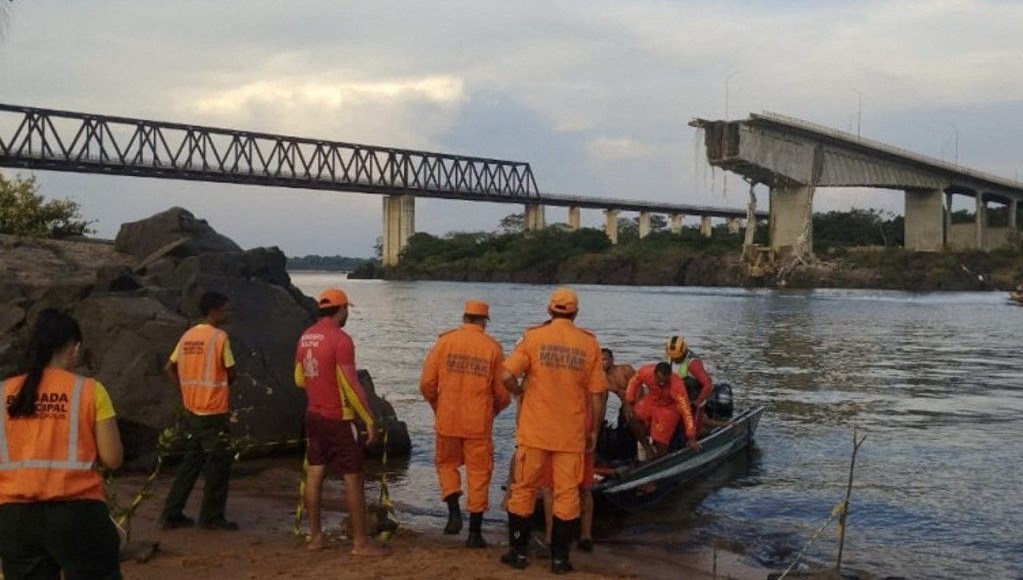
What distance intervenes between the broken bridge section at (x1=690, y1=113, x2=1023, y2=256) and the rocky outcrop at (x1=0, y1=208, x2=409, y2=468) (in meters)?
69.3

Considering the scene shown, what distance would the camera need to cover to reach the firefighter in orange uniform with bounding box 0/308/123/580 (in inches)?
181

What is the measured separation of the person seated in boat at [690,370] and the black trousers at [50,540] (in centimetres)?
870

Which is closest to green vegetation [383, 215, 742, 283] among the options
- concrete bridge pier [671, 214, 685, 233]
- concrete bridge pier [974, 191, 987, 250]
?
concrete bridge pier [671, 214, 685, 233]

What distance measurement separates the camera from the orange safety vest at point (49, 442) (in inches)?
181

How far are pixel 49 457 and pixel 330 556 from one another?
3.66 m

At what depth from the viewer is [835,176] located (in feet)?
294

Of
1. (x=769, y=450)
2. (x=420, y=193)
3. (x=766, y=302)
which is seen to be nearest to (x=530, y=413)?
(x=769, y=450)

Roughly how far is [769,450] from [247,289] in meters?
8.56

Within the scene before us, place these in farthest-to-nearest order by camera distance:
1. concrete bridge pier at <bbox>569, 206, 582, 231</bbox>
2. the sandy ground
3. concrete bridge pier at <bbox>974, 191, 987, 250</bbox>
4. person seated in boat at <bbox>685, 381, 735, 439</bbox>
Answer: concrete bridge pier at <bbox>569, 206, 582, 231</bbox>, concrete bridge pier at <bbox>974, 191, 987, 250</bbox>, person seated in boat at <bbox>685, 381, 735, 439</bbox>, the sandy ground

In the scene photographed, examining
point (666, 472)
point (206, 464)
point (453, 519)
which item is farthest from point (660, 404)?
point (206, 464)

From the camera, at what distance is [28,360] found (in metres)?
4.63

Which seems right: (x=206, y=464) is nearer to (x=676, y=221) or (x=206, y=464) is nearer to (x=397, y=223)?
(x=397, y=223)

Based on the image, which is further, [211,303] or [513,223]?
[513,223]

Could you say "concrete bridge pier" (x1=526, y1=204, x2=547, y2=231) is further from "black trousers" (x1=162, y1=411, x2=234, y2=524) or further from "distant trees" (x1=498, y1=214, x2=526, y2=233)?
"black trousers" (x1=162, y1=411, x2=234, y2=524)
